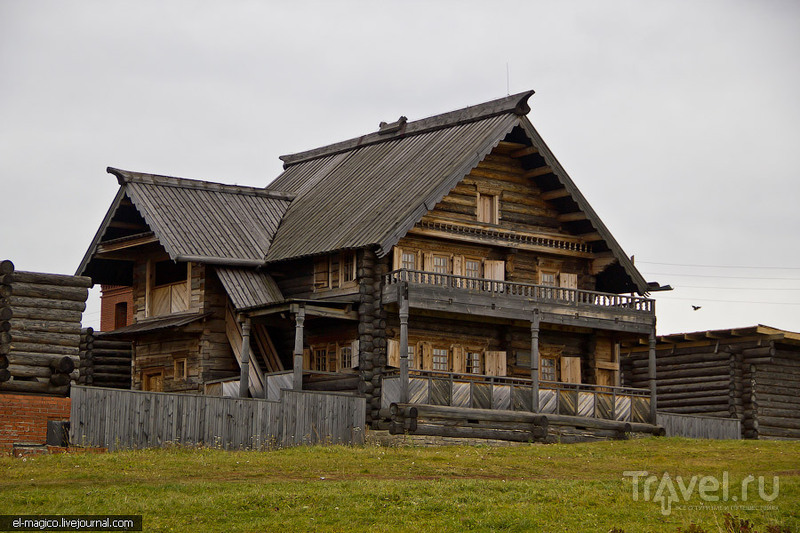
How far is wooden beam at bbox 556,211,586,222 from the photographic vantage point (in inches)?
1639

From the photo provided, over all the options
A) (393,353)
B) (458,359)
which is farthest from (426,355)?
(393,353)

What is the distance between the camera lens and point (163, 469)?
25.0 meters

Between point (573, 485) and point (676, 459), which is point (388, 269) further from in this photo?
point (573, 485)

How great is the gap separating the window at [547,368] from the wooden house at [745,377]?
740cm

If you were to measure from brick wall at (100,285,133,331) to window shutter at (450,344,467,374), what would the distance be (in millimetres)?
22985

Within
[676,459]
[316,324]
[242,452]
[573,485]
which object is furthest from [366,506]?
[316,324]

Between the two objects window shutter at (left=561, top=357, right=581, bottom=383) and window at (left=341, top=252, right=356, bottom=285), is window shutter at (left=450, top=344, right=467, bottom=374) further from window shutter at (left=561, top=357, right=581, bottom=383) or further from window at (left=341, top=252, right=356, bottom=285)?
window at (left=341, top=252, right=356, bottom=285)

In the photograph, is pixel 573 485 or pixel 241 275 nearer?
pixel 573 485

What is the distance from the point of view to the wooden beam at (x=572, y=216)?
41625 mm

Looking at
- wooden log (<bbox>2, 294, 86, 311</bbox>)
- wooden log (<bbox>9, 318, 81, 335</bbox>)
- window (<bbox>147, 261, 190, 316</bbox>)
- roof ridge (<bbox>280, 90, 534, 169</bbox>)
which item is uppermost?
roof ridge (<bbox>280, 90, 534, 169</bbox>)

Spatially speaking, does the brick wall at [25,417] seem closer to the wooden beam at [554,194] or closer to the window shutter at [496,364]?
the window shutter at [496,364]

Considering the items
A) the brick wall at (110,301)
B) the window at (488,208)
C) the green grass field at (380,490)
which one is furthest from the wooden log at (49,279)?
the brick wall at (110,301)

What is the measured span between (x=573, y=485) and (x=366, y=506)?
4.81 metres

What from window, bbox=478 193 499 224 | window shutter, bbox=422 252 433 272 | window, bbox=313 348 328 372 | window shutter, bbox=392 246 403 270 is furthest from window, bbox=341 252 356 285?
window, bbox=478 193 499 224
